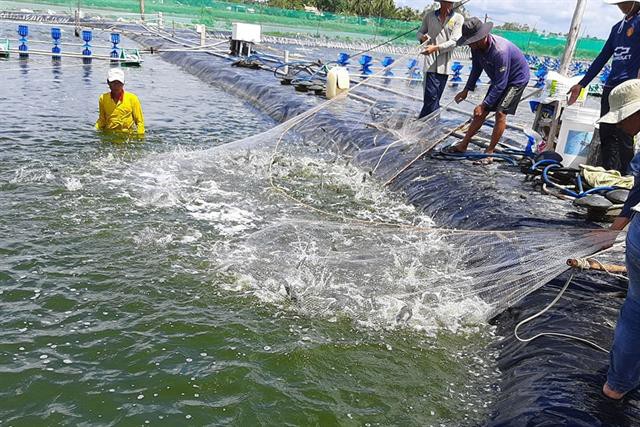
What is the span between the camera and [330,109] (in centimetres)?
1130

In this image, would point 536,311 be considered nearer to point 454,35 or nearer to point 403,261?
point 403,261

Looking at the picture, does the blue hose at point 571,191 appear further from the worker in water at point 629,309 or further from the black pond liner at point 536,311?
the worker in water at point 629,309

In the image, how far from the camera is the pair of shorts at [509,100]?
23.5 feet

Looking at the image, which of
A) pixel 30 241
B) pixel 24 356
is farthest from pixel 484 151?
pixel 24 356

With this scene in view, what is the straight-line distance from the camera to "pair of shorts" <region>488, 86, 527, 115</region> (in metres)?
7.15

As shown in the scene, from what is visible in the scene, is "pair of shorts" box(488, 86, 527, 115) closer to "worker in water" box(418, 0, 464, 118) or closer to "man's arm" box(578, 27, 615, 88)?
"man's arm" box(578, 27, 615, 88)

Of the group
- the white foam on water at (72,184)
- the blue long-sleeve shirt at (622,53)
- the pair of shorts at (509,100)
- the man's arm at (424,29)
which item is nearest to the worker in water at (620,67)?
the blue long-sleeve shirt at (622,53)

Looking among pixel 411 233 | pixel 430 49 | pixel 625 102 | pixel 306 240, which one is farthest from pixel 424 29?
pixel 625 102

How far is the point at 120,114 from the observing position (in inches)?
351

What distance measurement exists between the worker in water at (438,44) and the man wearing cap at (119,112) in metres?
4.74

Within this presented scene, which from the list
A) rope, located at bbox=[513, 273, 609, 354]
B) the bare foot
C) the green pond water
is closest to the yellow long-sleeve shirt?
the green pond water

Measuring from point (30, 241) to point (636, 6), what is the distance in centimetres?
668

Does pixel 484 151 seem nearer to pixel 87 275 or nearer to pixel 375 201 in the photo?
pixel 375 201

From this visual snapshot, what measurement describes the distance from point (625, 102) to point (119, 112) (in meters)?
7.67
